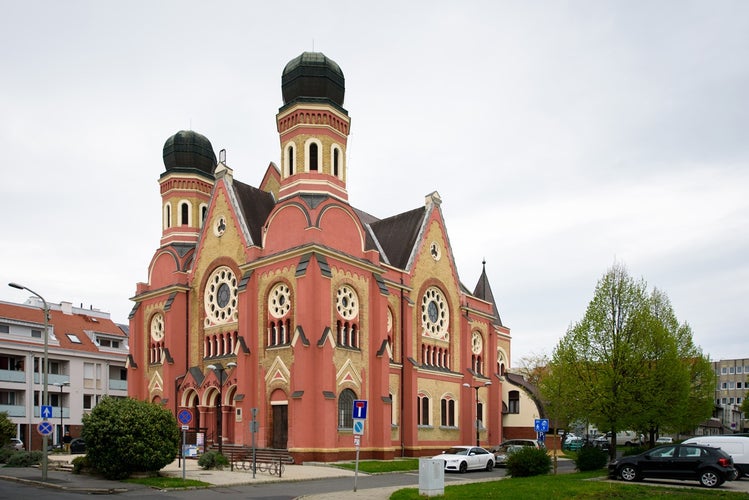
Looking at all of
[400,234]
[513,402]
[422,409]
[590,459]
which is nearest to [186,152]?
[400,234]

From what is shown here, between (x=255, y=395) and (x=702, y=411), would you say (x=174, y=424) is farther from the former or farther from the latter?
(x=702, y=411)

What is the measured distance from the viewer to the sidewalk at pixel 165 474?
26.1m

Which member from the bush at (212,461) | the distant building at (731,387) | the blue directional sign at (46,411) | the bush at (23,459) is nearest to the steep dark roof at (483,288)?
the bush at (212,461)

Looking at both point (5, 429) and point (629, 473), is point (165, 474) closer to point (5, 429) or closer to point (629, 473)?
point (5, 429)

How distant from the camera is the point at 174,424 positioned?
1220 inches

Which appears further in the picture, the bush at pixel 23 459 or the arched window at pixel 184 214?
the arched window at pixel 184 214

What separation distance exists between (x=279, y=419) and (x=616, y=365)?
725 inches

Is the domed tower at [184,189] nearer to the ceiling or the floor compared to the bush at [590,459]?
nearer to the ceiling

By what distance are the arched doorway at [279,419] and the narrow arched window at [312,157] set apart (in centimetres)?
1378

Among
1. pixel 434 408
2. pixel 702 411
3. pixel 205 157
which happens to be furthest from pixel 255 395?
pixel 702 411

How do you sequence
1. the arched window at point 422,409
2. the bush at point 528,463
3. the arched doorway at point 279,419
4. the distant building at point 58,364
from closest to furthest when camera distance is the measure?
the bush at point 528,463 < the arched doorway at point 279,419 < the arched window at point 422,409 < the distant building at point 58,364

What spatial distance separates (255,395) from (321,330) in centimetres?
602

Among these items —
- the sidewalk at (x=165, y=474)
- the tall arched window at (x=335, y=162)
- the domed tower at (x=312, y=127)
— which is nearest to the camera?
the sidewalk at (x=165, y=474)

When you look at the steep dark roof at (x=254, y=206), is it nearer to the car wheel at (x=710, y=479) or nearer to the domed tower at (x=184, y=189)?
the domed tower at (x=184, y=189)
